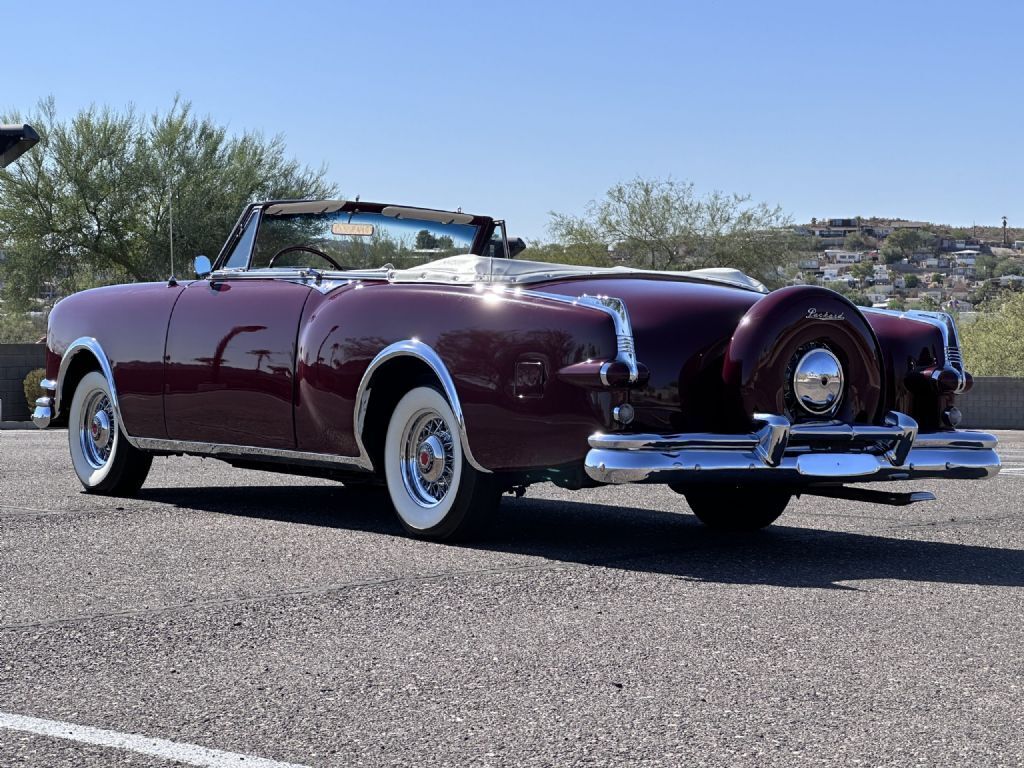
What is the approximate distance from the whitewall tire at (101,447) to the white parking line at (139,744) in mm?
5233

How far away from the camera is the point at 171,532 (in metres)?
7.32

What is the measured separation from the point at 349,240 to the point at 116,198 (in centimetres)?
2857

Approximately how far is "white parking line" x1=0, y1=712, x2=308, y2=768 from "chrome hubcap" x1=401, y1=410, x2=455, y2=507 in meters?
3.29

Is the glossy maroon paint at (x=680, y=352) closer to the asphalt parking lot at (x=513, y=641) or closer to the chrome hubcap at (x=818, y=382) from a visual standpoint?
the chrome hubcap at (x=818, y=382)

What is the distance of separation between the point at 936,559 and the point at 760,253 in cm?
4248

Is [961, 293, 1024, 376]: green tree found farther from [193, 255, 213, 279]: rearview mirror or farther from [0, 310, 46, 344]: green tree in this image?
[193, 255, 213, 279]: rearview mirror

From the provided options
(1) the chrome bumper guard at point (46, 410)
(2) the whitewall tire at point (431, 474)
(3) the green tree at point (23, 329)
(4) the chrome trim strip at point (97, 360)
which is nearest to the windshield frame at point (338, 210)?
(4) the chrome trim strip at point (97, 360)

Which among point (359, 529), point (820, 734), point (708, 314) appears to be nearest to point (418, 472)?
point (359, 529)

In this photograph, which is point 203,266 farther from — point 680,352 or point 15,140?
point 15,140

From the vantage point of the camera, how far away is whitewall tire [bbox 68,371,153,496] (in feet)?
29.3

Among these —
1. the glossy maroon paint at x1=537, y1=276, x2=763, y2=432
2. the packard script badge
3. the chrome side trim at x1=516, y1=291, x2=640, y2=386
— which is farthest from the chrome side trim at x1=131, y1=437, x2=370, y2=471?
the packard script badge

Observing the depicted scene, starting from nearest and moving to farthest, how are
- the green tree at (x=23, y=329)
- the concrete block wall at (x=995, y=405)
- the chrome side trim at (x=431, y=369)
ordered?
1. the chrome side trim at (x=431, y=369)
2. the concrete block wall at (x=995, y=405)
3. the green tree at (x=23, y=329)

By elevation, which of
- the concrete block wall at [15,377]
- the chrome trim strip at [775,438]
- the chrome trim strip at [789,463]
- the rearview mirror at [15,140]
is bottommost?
the concrete block wall at [15,377]

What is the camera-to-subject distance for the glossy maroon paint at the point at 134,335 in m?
8.52
